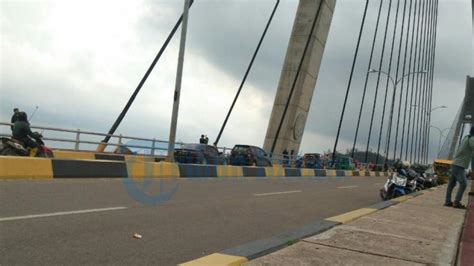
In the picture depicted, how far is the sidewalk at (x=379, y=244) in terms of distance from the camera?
490cm

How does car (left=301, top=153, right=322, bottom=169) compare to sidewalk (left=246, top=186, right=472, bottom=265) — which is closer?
sidewalk (left=246, top=186, right=472, bottom=265)

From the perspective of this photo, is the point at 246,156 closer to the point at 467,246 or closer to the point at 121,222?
the point at 121,222

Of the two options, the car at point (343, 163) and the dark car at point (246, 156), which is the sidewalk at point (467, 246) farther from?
the car at point (343, 163)

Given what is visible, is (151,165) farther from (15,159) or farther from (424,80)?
(424,80)

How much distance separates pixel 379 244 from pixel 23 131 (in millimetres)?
10176

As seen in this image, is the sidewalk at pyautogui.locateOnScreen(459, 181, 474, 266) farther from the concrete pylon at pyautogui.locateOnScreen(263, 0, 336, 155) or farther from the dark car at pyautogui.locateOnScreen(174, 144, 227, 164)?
the concrete pylon at pyautogui.locateOnScreen(263, 0, 336, 155)

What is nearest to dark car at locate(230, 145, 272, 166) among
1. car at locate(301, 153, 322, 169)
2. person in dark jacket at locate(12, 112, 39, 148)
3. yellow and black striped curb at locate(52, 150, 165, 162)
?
yellow and black striped curb at locate(52, 150, 165, 162)

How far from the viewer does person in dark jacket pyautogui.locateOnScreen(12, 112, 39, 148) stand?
12789mm

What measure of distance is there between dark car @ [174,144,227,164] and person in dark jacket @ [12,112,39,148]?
11.2m

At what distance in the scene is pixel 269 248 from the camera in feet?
17.4

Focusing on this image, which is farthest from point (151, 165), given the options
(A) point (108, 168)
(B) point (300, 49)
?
(B) point (300, 49)

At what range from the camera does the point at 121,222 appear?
685 centimetres

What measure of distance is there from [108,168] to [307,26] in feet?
80.0

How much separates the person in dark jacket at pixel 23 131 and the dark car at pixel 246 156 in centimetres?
1588
